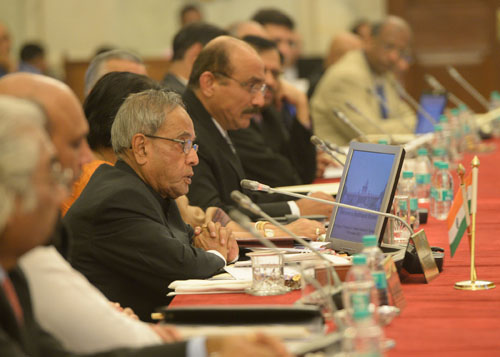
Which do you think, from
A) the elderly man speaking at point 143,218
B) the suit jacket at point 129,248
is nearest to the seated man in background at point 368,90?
the elderly man speaking at point 143,218

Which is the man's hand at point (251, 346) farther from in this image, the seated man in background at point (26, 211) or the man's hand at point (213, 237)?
the man's hand at point (213, 237)

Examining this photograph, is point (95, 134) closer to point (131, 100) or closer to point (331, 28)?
point (131, 100)

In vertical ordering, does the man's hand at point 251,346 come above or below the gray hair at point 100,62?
below

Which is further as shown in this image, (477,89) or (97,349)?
(477,89)

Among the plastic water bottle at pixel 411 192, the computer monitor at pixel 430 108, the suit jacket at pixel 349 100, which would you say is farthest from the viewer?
the suit jacket at pixel 349 100

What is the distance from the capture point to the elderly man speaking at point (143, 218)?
2.62 metres

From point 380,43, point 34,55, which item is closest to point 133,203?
point 380,43

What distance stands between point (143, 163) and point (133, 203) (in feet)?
0.67

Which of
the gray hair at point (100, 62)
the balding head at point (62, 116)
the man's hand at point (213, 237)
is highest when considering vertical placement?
the balding head at point (62, 116)

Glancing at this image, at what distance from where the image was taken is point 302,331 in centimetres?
172

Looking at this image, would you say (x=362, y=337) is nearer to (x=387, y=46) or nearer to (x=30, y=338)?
(x=30, y=338)

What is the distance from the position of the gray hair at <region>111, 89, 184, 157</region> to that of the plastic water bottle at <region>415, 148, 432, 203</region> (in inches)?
66.7

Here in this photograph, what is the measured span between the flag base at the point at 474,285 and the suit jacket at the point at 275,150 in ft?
7.71

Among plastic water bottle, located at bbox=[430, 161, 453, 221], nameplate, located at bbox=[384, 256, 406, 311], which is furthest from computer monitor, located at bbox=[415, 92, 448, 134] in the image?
nameplate, located at bbox=[384, 256, 406, 311]
